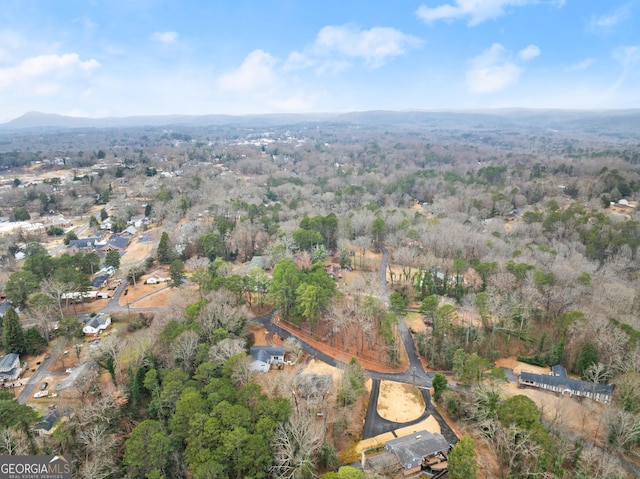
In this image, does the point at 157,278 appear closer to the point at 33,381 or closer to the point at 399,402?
the point at 33,381

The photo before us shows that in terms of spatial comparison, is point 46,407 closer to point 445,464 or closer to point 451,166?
point 445,464

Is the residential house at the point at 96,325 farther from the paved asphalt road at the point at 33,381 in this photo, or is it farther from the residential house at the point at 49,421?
the residential house at the point at 49,421

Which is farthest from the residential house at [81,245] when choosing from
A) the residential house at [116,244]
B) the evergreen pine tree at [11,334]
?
the evergreen pine tree at [11,334]

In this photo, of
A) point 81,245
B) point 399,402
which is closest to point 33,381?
point 399,402

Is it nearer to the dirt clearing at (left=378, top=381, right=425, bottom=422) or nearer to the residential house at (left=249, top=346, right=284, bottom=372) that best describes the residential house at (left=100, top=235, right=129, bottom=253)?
the residential house at (left=249, top=346, right=284, bottom=372)

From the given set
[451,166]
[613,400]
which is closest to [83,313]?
[613,400]

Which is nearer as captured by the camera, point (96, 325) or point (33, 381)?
point (33, 381)
